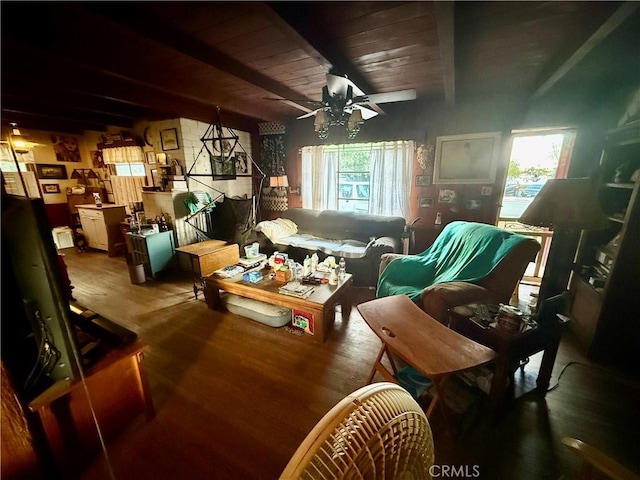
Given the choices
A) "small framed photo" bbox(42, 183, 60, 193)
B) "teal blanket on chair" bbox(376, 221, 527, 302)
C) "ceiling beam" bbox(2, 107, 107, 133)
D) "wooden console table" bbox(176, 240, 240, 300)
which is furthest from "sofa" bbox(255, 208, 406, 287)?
"small framed photo" bbox(42, 183, 60, 193)

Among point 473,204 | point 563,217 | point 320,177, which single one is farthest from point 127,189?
point 563,217

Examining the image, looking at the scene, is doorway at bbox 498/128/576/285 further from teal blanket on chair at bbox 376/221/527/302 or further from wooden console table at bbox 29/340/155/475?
Result: wooden console table at bbox 29/340/155/475

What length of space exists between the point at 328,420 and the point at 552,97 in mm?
3976

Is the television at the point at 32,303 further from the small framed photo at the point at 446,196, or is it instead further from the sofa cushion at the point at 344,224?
the small framed photo at the point at 446,196

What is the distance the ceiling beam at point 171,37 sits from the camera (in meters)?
1.48

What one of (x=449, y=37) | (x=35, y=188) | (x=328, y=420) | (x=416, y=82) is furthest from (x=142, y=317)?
(x=35, y=188)

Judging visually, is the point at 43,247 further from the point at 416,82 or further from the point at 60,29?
the point at 416,82

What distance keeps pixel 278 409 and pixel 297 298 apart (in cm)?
80

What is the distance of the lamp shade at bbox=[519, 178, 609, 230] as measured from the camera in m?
1.37

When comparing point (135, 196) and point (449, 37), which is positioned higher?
point (449, 37)

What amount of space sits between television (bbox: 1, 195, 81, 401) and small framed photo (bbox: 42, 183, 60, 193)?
231 inches

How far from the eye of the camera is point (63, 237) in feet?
16.1

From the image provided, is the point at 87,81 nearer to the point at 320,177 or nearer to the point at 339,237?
the point at 320,177

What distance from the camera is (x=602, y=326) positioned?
1.90 metres
